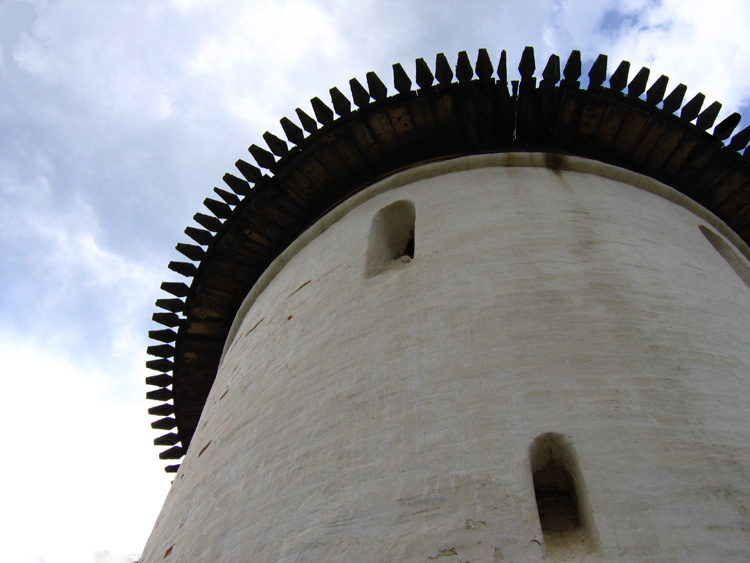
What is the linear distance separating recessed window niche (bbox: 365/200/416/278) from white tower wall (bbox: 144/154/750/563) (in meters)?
0.19

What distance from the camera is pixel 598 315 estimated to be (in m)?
3.72

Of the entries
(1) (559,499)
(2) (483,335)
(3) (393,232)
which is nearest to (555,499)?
(1) (559,499)

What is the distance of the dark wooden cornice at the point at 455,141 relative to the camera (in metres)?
6.69

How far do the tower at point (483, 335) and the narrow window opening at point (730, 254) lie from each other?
0.04 metres

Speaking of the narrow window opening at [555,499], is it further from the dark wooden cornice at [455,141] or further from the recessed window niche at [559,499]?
the dark wooden cornice at [455,141]

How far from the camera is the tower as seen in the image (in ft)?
9.03

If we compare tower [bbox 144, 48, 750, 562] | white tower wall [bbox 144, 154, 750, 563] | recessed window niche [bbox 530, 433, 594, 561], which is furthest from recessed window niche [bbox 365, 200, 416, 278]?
recessed window niche [bbox 530, 433, 594, 561]

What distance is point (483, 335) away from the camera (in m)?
3.64

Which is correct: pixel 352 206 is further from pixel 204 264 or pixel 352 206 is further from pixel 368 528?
pixel 368 528

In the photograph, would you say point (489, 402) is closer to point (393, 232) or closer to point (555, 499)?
point (555, 499)

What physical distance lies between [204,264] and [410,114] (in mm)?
2845

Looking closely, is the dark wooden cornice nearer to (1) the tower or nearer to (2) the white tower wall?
(1) the tower

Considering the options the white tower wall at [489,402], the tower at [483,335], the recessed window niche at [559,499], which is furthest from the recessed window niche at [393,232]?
the recessed window niche at [559,499]

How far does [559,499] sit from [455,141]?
4686mm
